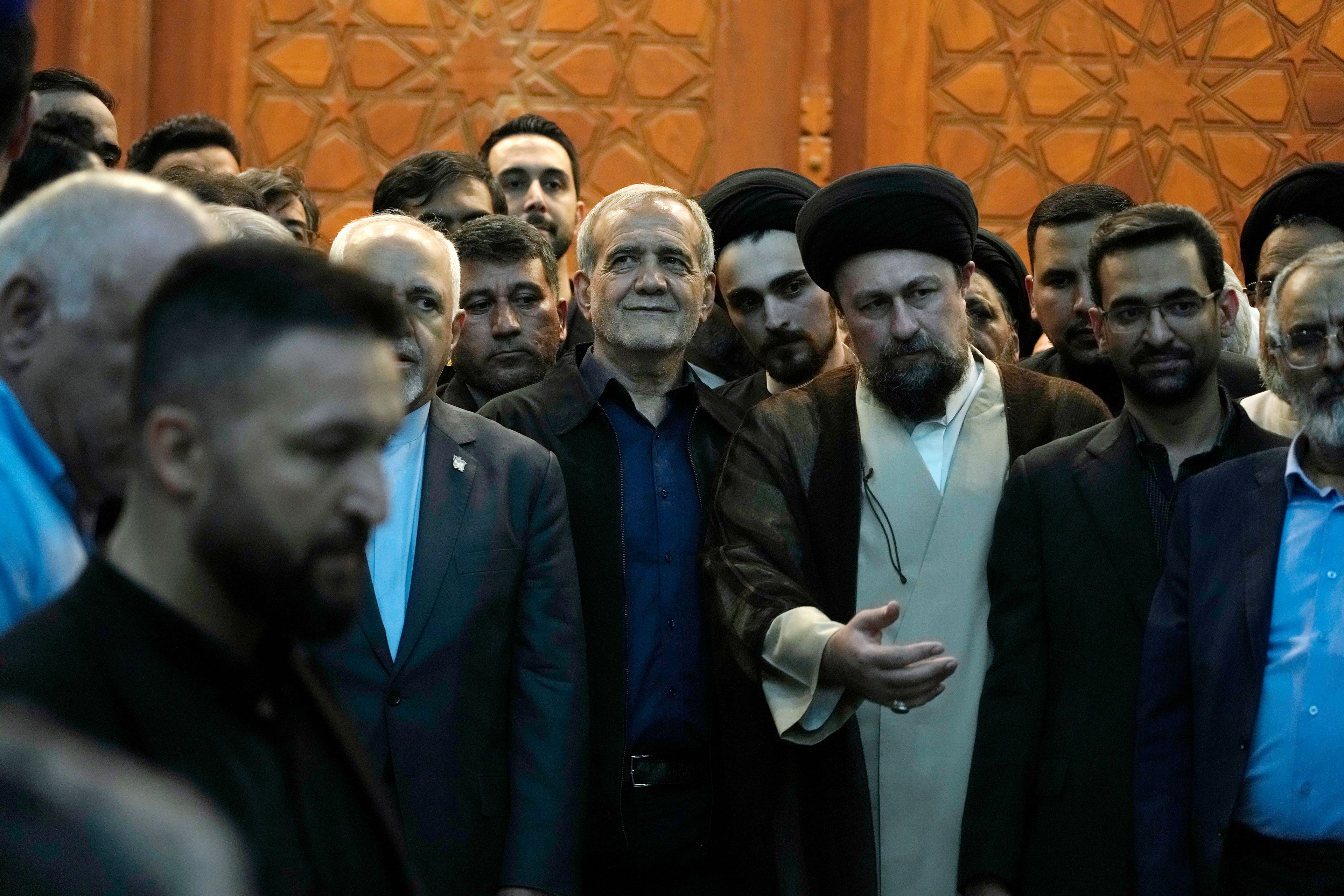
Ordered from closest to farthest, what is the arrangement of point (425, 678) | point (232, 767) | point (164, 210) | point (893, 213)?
point (232, 767) → point (164, 210) → point (425, 678) → point (893, 213)

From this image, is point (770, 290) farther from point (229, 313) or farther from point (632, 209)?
point (229, 313)

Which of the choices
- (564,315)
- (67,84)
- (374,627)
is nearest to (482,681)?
(374,627)

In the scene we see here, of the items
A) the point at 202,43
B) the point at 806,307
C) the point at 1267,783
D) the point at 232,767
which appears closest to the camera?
the point at 232,767

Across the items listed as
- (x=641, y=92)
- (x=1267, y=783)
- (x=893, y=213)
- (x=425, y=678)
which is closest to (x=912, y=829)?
(x=1267, y=783)

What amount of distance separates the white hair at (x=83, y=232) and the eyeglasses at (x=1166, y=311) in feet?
7.07

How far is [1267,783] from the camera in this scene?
109 inches

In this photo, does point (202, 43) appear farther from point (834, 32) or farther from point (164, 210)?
point (164, 210)

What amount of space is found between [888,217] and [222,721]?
94.3 inches

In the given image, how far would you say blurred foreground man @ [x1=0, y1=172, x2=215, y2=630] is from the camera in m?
1.78

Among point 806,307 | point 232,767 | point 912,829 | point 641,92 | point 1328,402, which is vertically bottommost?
point 912,829

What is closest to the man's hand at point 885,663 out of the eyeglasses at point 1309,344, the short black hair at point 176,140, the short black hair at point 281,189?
the eyeglasses at point 1309,344

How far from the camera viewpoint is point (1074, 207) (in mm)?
4562

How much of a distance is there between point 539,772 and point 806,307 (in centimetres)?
158

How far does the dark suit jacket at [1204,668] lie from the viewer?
2.82m
